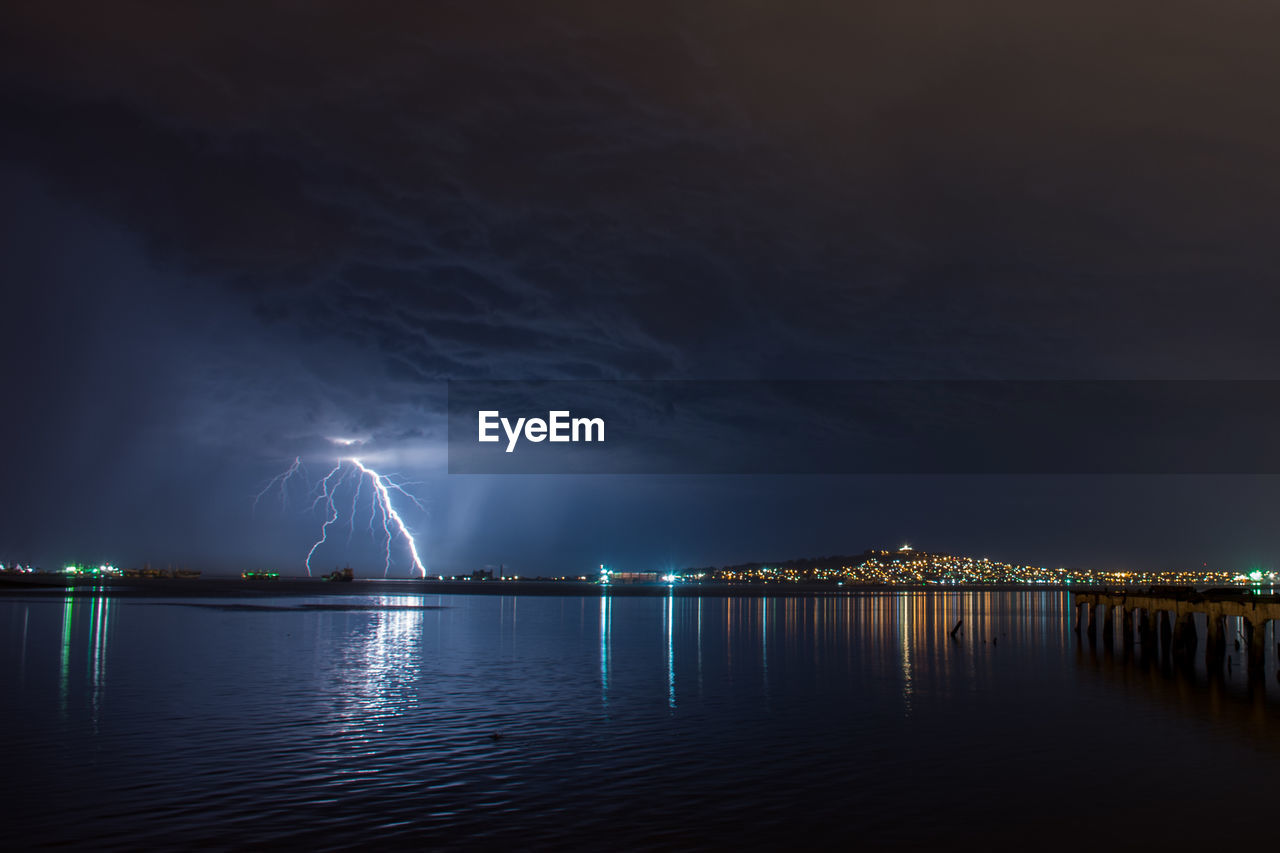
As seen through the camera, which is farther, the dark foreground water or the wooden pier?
the wooden pier

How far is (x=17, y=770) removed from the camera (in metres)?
18.3

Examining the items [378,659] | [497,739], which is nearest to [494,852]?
Result: [497,739]

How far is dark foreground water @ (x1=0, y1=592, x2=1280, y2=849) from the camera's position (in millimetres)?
14797

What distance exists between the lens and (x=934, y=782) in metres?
18.2

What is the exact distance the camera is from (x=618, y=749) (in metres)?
21.1

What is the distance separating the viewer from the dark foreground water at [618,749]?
1480 cm

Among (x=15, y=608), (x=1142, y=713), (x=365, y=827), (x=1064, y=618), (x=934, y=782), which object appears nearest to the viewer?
(x=365, y=827)

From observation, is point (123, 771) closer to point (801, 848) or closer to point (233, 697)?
point (233, 697)

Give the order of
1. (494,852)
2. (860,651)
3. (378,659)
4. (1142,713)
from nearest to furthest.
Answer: (494,852)
(1142,713)
(378,659)
(860,651)

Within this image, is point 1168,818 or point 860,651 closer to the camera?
point 1168,818

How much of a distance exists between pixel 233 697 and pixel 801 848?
21150 millimetres

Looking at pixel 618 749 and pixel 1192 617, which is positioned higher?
pixel 1192 617

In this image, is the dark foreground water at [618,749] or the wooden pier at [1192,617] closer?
the dark foreground water at [618,749]

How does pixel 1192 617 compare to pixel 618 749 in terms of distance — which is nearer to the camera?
pixel 618 749
